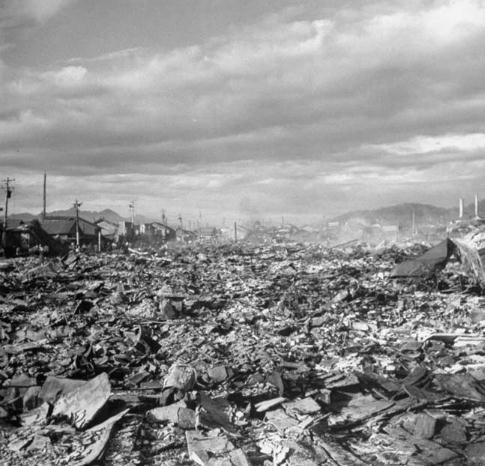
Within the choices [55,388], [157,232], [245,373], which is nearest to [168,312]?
[245,373]

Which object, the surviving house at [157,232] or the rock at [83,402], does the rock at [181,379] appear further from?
the surviving house at [157,232]

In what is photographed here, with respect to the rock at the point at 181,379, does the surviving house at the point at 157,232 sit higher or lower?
lower

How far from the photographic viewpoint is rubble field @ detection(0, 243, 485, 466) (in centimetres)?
445

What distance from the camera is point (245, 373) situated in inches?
251

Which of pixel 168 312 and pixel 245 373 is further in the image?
pixel 168 312

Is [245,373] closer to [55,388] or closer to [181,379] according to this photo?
[181,379]

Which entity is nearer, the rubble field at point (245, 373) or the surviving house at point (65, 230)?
the rubble field at point (245, 373)

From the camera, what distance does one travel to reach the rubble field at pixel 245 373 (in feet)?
14.6

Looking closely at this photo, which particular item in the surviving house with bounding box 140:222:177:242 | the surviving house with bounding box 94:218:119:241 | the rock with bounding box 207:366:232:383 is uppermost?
the rock with bounding box 207:366:232:383

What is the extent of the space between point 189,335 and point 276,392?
3.17 metres

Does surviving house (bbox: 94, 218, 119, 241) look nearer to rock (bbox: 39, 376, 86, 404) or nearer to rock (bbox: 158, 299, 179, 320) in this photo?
rock (bbox: 158, 299, 179, 320)

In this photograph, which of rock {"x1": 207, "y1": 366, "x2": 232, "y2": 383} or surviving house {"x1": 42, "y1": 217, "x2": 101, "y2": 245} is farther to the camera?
surviving house {"x1": 42, "y1": 217, "x2": 101, "y2": 245}

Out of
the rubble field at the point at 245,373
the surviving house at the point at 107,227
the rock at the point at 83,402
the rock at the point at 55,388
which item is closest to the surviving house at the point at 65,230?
the surviving house at the point at 107,227

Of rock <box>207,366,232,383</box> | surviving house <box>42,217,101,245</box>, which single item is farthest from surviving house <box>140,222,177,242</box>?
rock <box>207,366,232,383</box>
